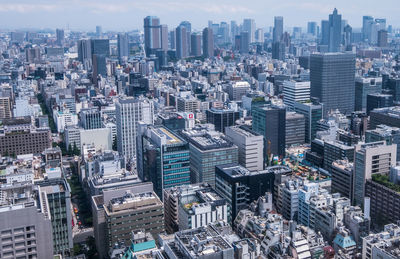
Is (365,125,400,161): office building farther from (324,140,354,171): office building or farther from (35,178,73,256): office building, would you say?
(35,178,73,256): office building

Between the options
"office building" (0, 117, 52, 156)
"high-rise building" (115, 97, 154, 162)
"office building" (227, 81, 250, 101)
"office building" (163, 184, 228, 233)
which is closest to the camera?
"office building" (163, 184, 228, 233)

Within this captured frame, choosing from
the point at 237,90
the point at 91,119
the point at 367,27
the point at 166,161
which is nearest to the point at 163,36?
the point at 367,27

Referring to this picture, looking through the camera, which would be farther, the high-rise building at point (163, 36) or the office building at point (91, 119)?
the high-rise building at point (163, 36)

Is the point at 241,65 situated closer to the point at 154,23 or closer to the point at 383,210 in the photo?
the point at 154,23

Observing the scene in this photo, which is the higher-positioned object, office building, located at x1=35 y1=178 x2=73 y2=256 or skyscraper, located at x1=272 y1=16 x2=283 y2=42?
skyscraper, located at x1=272 y1=16 x2=283 y2=42

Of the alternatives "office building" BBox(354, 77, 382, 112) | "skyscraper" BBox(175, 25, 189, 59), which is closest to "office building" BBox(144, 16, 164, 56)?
"skyscraper" BBox(175, 25, 189, 59)

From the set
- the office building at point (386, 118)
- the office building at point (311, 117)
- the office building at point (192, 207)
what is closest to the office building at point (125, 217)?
the office building at point (192, 207)

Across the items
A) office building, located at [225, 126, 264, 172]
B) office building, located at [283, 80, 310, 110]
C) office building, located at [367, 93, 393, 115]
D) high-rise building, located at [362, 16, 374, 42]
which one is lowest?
office building, located at [225, 126, 264, 172]

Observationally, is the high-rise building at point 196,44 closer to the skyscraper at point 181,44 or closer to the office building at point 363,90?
the skyscraper at point 181,44
